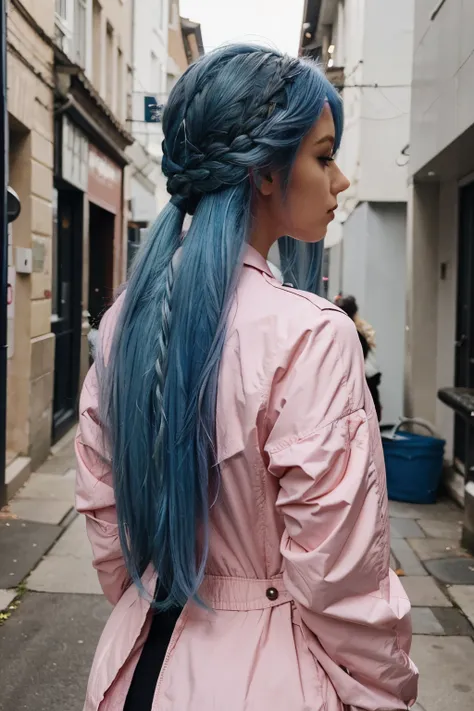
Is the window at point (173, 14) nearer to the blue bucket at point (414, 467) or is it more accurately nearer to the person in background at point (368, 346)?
the person in background at point (368, 346)

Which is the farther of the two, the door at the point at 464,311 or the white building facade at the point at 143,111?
the white building facade at the point at 143,111

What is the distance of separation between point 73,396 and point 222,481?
8.82 meters

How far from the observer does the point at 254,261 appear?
1179 millimetres

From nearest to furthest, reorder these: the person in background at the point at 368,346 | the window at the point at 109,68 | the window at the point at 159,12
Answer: the person in background at the point at 368,346, the window at the point at 109,68, the window at the point at 159,12

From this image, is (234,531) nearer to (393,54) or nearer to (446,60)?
(446,60)

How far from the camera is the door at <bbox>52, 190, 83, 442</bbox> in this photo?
29.5 ft

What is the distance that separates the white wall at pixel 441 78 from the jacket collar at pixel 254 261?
446 centimetres

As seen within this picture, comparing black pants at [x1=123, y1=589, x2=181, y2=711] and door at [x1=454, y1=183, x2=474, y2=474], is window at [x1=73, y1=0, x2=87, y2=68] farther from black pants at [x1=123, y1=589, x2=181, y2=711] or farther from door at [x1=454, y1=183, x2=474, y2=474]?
black pants at [x1=123, y1=589, x2=181, y2=711]

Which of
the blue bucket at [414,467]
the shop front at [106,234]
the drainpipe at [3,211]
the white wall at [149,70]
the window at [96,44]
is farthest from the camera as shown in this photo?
the white wall at [149,70]

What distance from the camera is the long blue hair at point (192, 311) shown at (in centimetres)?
110

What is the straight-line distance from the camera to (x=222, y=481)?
3.56 feet

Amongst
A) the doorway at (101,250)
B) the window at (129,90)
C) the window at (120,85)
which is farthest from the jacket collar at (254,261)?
the window at (129,90)

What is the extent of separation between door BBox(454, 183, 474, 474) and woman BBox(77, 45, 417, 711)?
5.74m

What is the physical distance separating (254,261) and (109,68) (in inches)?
459
